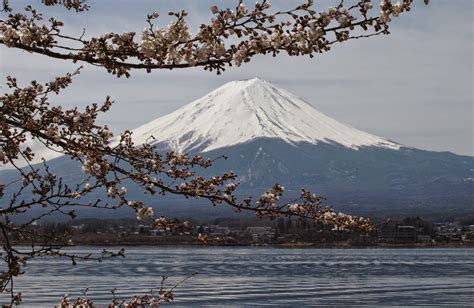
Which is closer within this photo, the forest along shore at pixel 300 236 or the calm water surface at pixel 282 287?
the calm water surface at pixel 282 287

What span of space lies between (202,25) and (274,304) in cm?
2820

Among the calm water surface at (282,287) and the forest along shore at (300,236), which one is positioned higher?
the forest along shore at (300,236)

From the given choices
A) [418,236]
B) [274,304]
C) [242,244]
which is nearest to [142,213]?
[274,304]

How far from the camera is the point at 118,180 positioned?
430 centimetres

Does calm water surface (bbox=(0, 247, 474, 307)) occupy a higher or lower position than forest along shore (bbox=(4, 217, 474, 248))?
lower

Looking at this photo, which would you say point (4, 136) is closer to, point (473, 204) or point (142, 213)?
point (142, 213)

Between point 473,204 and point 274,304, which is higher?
point 473,204

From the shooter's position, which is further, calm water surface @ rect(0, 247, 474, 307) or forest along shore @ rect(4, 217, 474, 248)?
forest along shore @ rect(4, 217, 474, 248)

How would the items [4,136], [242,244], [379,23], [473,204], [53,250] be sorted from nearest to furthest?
1. [379,23]
2. [4,136]
3. [53,250]
4. [242,244]
5. [473,204]

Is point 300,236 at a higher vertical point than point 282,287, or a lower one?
higher

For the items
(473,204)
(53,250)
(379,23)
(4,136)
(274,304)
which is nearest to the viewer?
(379,23)

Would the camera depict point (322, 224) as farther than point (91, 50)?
Yes

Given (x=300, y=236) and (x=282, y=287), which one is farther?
(x=300, y=236)

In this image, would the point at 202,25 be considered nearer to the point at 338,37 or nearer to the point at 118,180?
the point at 338,37
